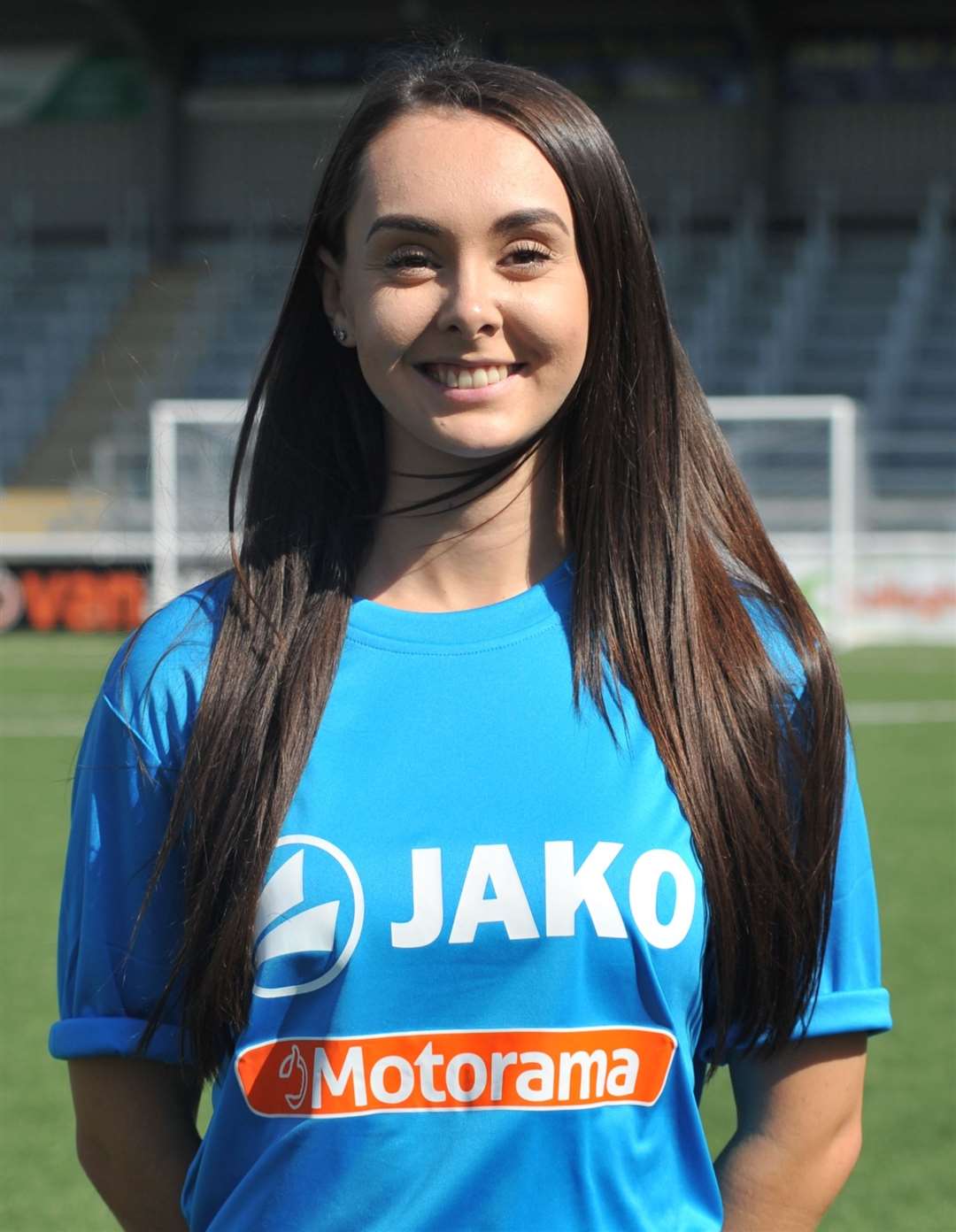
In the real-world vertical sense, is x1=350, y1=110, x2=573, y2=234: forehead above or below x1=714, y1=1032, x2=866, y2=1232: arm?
above

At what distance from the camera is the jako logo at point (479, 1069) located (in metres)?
1.27

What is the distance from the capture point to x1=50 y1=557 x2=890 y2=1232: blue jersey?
1269 millimetres

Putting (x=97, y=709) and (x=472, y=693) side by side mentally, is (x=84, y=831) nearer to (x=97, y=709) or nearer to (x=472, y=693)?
(x=97, y=709)

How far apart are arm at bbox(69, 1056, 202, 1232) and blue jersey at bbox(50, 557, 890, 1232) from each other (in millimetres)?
26

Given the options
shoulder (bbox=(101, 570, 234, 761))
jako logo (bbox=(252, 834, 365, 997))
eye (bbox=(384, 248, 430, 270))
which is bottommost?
jako logo (bbox=(252, 834, 365, 997))

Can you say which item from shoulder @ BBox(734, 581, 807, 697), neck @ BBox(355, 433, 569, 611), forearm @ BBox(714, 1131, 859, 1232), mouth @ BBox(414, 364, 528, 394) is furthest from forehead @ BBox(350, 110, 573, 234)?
forearm @ BBox(714, 1131, 859, 1232)

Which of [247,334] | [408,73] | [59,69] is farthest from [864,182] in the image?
[408,73]

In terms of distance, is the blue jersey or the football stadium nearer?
the blue jersey

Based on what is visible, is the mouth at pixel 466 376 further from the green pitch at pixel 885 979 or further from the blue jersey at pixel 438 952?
the green pitch at pixel 885 979

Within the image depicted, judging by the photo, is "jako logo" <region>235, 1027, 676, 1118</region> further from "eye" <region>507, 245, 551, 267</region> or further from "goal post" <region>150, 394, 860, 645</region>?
"goal post" <region>150, 394, 860, 645</region>

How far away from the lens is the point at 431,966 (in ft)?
4.17

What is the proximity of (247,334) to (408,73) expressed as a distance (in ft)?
71.6

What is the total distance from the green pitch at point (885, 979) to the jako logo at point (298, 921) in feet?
5.02

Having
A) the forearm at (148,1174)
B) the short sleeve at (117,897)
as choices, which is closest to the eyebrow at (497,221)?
the short sleeve at (117,897)
